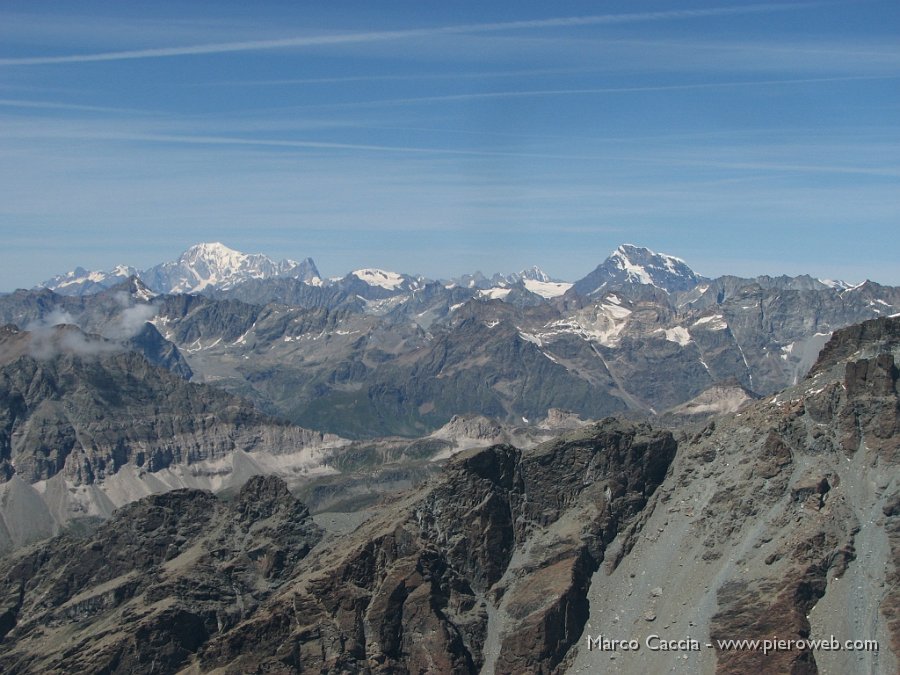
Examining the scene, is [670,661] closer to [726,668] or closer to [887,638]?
[726,668]

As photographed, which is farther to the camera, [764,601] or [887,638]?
[764,601]

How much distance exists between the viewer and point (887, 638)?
186 meters

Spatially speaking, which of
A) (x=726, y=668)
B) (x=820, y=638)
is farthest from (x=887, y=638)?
(x=726, y=668)

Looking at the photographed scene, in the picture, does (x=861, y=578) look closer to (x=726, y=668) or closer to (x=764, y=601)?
(x=764, y=601)

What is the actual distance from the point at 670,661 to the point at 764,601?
804 inches

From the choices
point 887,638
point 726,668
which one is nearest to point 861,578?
point 887,638

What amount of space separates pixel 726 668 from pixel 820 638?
17279 millimetres

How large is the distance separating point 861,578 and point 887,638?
14.2 meters

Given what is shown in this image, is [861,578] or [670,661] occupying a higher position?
[861,578]

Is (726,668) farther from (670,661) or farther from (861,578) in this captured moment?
(861,578)

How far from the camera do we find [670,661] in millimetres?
197500

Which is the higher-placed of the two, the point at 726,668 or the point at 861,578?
the point at 861,578

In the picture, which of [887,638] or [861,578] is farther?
[861,578]

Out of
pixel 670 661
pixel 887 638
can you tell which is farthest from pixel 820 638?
pixel 670 661
